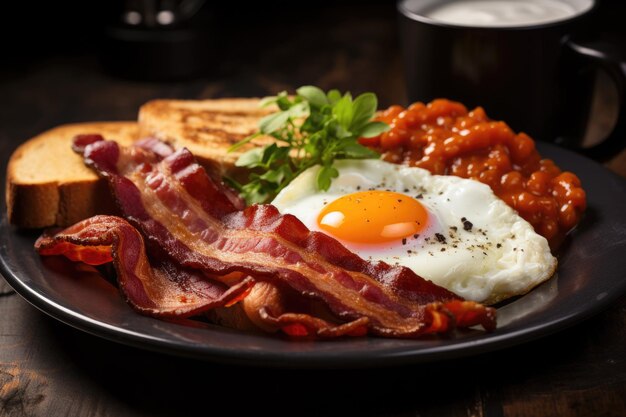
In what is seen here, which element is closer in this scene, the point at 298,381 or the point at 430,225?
the point at 298,381

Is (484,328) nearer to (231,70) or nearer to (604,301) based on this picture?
(604,301)

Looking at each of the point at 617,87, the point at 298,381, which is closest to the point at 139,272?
the point at 298,381

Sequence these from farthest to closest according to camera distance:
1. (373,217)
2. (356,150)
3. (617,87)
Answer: (617,87), (356,150), (373,217)

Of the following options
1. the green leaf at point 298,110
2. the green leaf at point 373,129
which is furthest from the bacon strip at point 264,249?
the green leaf at point 373,129

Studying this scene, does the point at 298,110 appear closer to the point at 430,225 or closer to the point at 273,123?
the point at 273,123

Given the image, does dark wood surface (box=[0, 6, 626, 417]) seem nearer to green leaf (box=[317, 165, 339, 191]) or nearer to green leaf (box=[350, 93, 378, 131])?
green leaf (box=[317, 165, 339, 191])

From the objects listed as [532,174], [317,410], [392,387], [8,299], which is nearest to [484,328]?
[392,387]
